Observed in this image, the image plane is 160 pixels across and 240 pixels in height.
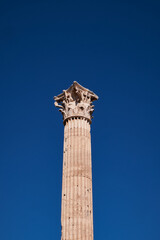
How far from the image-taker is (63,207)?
2167 cm

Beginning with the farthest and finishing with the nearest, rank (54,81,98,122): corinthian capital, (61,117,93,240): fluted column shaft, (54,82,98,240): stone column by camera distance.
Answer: (54,81,98,122): corinthian capital
(54,82,98,240): stone column
(61,117,93,240): fluted column shaft

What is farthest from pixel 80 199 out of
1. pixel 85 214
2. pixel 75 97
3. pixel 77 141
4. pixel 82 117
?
pixel 75 97

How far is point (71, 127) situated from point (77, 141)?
1.40 meters

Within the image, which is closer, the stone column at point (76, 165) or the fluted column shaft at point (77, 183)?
the fluted column shaft at point (77, 183)

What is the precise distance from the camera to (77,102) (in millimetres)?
26359

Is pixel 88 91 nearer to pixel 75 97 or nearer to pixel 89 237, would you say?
pixel 75 97

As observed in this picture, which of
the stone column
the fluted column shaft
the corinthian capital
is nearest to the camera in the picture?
the fluted column shaft

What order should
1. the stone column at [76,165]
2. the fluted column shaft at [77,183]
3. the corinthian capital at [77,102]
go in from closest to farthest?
the fluted column shaft at [77,183] → the stone column at [76,165] → the corinthian capital at [77,102]

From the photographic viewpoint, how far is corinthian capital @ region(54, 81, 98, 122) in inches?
1006

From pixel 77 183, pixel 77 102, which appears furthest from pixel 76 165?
pixel 77 102

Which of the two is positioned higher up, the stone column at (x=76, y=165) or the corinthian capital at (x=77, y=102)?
the corinthian capital at (x=77, y=102)

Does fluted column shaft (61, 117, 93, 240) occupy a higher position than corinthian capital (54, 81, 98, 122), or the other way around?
corinthian capital (54, 81, 98, 122)

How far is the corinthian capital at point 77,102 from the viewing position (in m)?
25.5

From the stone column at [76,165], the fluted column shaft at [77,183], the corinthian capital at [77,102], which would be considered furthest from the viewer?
the corinthian capital at [77,102]
